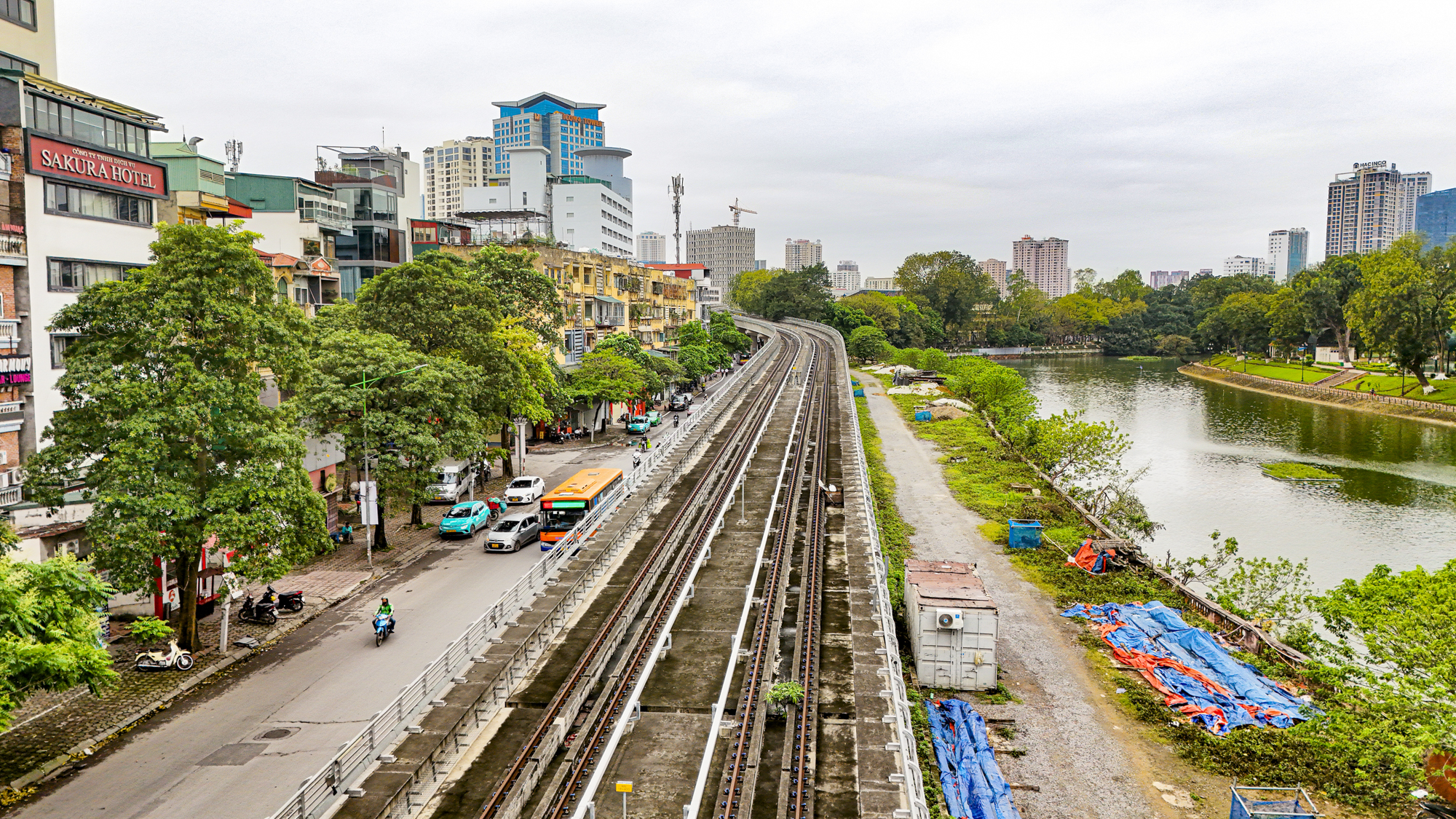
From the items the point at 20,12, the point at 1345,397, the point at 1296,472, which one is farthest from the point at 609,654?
the point at 1345,397

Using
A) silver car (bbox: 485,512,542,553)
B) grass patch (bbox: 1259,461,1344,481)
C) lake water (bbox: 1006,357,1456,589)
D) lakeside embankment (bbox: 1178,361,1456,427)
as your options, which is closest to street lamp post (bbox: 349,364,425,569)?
silver car (bbox: 485,512,542,553)

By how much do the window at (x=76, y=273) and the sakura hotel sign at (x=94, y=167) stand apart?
87.2 inches

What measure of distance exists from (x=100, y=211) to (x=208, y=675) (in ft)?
48.5

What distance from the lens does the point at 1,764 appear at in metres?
15.2

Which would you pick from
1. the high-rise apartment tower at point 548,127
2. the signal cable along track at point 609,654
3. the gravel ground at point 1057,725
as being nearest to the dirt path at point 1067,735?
the gravel ground at point 1057,725

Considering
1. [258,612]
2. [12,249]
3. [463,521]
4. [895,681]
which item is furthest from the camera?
[463,521]

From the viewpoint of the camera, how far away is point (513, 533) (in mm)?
29188

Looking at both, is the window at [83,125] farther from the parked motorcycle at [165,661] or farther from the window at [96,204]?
the parked motorcycle at [165,661]

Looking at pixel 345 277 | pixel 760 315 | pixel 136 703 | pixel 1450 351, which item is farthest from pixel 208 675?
pixel 760 315

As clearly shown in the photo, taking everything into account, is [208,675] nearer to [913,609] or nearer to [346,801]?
[346,801]

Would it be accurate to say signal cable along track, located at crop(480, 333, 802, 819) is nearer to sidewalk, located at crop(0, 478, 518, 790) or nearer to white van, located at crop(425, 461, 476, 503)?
sidewalk, located at crop(0, 478, 518, 790)

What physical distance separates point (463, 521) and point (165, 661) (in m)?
12.4

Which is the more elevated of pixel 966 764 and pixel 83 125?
pixel 83 125

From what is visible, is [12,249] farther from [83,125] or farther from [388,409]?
[388,409]
